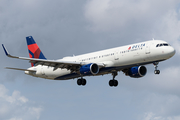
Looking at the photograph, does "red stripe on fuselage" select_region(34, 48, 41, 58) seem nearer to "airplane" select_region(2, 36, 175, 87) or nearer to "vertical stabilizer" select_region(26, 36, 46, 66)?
"vertical stabilizer" select_region(26, 36, 46, 66)

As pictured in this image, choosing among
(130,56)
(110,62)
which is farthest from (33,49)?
(130,56)

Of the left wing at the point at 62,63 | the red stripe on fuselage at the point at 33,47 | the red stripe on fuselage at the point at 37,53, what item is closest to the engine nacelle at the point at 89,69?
the left wing at the point at 62,63

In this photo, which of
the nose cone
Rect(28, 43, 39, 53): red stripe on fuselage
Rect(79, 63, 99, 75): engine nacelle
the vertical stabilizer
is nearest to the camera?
the nose cone

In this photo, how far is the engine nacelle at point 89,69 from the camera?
56.1 meters

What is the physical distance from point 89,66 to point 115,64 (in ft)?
12.8

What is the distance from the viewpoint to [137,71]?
2416 inches

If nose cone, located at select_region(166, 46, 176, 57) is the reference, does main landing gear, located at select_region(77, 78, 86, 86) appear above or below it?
below

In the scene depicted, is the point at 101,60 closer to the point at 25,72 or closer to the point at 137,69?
the point at 137,69

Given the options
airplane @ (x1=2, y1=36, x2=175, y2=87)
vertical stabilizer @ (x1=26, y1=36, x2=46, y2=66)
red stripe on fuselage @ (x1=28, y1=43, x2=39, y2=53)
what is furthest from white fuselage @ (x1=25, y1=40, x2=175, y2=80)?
red stripe on fuselage @ (x1=28, y1=43, x2=39, y2=53)

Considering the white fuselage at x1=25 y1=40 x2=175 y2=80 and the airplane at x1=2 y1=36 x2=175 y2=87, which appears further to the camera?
the airplane at x1=2 y1=36 x2=175 y2=87

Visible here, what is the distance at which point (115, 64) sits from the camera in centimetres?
5612

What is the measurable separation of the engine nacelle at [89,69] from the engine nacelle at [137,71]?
7.78 meters

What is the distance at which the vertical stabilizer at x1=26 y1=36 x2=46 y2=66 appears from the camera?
7050 centimetres

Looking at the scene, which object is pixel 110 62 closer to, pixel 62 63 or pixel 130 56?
pixel 130 56
